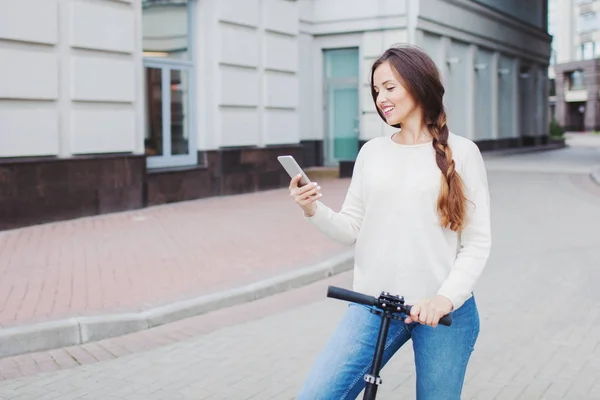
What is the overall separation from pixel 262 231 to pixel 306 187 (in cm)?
837

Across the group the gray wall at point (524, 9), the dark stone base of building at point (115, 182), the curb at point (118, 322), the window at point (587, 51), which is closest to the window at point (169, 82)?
the dark stone base of building at point (115, 182)

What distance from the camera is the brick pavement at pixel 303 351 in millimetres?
5055

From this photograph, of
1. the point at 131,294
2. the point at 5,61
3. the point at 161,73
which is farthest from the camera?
the point at 161,73

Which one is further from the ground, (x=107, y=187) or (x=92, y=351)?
(x=107, y=187)

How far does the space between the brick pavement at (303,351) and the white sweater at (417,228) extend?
87.4 inches

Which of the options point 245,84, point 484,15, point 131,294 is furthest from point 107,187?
point 484,15

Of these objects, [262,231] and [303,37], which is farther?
[303,37]

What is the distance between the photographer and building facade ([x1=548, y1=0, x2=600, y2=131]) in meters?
70.9

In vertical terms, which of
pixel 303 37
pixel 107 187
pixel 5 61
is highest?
pixel 303 37

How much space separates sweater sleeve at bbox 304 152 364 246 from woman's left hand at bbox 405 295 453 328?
0.46 meters

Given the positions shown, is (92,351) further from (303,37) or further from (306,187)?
(303,37)

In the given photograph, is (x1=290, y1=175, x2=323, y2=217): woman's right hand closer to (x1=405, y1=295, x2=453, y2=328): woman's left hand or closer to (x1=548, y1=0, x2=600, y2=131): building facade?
(x1=405, y1=295, x2=453, y2=328): woman's left hand

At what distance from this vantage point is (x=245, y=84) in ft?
52.7

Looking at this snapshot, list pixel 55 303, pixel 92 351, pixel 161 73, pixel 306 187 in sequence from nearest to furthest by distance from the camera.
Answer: pixel 306 187
pixel 92 351
pixel 55 303
pixel 161 73
